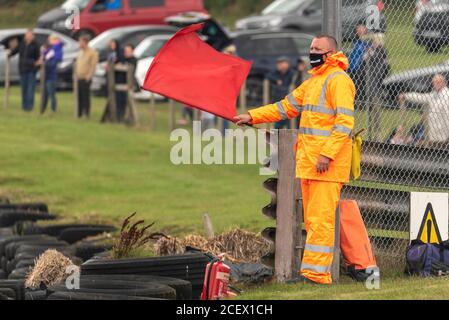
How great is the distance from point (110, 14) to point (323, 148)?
3061 centimetres

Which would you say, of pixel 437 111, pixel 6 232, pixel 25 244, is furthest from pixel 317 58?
pixel 6 232

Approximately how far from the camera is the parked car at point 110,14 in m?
40.7

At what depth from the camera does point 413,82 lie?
12.7 m

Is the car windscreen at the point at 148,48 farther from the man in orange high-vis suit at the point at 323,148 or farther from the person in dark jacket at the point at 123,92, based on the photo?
the man in orange high-vis suit at the point at 323,148

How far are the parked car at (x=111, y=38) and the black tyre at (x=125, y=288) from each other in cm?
2366

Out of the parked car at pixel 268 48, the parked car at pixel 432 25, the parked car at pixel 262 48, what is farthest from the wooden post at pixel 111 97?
the parked car at pixel 432 25

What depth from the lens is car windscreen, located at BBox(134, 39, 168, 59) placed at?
3516 centimetres

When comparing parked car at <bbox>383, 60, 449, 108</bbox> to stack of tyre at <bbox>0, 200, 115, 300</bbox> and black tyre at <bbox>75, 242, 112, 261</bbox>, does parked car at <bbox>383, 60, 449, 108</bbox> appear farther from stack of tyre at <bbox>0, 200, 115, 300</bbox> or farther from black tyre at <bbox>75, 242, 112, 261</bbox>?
black tyre at <bbox>75, 242, 112, 261</bbox>

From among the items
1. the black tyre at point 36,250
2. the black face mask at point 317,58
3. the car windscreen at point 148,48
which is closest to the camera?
the black face mask at point 317,58

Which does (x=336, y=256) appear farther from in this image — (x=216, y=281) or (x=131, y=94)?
(x=131, y=94)

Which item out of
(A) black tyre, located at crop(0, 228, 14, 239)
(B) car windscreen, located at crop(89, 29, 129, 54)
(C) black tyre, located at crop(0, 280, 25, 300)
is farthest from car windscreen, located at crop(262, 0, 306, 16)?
(C) black tyre, located at crop(0, 280, 25, 300)
